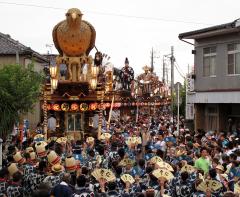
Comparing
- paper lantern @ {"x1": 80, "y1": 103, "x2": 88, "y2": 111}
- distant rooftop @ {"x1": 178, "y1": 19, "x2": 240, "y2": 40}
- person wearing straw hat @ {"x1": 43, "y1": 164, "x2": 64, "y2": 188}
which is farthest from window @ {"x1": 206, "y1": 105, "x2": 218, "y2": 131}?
person wearing straw hat @ {"x1": 43, "y1": 164, "x2": 64, "y2": 188}

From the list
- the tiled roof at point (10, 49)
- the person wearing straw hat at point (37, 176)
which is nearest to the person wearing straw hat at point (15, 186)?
the person wearing straw hat at point (37, 176)

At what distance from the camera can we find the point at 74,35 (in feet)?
87.9

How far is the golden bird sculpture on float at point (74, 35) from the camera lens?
86.8 ft

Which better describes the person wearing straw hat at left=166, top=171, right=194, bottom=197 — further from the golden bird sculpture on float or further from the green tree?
the golden bird sculpture on float

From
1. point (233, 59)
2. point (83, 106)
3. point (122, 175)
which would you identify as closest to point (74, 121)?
point (83, 106)

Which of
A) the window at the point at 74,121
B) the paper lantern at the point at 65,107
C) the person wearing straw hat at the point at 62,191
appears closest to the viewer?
the person wearing straw hat at the point at 62,191

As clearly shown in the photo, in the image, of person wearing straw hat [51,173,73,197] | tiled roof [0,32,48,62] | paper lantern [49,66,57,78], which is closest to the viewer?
person wearing straw hat [51,173,73,197]

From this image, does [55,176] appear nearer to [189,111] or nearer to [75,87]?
[75,87]

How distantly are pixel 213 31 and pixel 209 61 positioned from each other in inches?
90.7

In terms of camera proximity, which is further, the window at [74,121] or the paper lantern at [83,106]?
the window at [74,121]

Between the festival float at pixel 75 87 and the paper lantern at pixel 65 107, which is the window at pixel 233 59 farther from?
the paper lantern at pixel 65 107

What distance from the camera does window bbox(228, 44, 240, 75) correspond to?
82.5 ft

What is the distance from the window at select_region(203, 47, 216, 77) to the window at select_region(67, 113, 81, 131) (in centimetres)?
717

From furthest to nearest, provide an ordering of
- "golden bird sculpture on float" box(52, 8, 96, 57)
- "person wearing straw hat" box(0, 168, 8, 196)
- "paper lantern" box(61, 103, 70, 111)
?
"golden bird sculpture on float" box(52, 8, 96, 57) → "paper lantern" box(61, 103, 70, 111) → "person wearing straw hat" box(0, 168, 8, 196)
